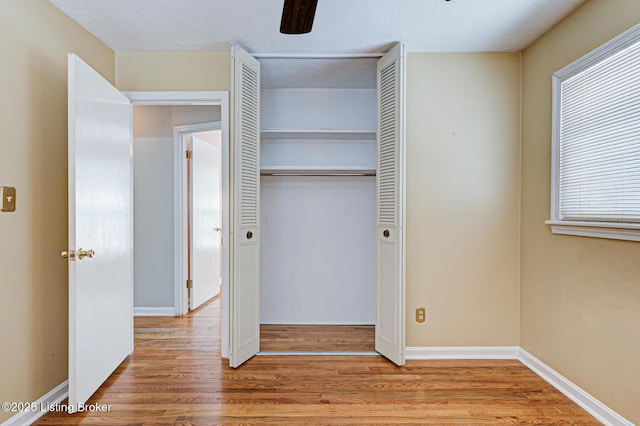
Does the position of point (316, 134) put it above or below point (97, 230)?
above

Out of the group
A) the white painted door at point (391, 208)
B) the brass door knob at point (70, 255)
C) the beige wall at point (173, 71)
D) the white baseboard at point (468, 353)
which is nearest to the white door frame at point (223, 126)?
the beige wall at point (173, 71)

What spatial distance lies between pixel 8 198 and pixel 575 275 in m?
3.23

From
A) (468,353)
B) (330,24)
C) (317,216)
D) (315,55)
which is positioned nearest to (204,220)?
(317,216)

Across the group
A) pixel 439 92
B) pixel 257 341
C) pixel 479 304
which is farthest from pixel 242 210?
pixel 479 304

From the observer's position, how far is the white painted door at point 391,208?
2627mm

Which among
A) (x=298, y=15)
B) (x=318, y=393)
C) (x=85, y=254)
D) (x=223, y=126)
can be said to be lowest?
(x=318, y=393)

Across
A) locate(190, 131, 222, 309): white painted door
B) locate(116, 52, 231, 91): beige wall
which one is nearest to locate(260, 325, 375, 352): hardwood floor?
locate(190, 131, 222, 309): white painted door

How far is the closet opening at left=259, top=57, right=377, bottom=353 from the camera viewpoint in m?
3.58

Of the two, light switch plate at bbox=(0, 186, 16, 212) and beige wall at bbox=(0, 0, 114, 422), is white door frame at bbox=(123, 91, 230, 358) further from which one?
light switch plate at bbox=(0, 186, 16, 212)

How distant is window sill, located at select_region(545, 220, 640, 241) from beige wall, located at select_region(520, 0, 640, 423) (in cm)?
4

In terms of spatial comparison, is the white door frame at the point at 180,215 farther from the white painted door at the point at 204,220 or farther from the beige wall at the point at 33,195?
the beige wall at the point at 33,195

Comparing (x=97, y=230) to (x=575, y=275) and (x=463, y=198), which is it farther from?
(x=575, y=275)

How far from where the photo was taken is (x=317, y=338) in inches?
127

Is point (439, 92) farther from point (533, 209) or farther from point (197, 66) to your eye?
point (197, 66)
